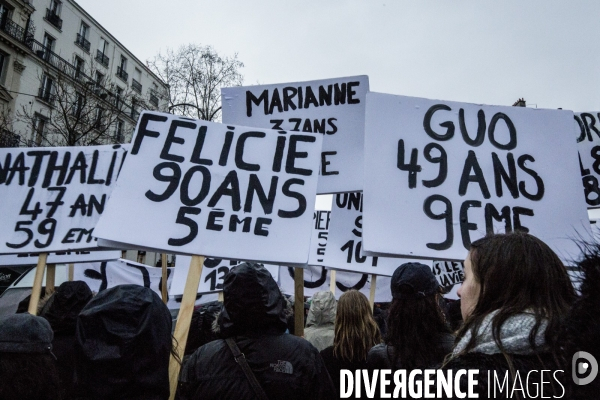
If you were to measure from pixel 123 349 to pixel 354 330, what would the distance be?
1.45 meters

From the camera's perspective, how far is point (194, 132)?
3.16 metres

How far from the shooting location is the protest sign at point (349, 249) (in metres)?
4.83

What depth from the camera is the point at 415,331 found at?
2.22 meters

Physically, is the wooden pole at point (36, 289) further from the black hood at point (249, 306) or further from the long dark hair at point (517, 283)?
the long dark hair at point (517, 283)

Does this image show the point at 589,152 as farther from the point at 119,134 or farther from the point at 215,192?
the point at 119,134

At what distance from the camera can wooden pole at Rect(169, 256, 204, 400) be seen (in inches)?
92.1

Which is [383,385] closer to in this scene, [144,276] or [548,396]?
[548,396]

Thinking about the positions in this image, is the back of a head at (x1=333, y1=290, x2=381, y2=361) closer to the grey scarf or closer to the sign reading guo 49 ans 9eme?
the sign reading guo 49 ans 9eme

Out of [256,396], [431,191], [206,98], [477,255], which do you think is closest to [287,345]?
[256,396]

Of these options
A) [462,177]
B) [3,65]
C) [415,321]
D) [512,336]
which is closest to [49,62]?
[3,65]

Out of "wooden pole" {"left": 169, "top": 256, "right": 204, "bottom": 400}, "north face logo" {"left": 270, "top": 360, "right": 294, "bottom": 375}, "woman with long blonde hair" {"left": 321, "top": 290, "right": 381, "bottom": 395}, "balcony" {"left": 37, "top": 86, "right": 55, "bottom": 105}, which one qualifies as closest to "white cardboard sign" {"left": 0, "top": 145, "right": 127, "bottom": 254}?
"wooden pole" {"left": 169, "top": 256, "right": 204, "bottom": 400}

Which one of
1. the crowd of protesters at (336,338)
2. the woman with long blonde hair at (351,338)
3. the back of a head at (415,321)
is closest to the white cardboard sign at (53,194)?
the crowd of protesters at (336,338)

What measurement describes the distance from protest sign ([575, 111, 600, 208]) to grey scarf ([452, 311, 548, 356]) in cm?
292

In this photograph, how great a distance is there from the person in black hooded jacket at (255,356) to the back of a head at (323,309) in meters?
1.43
